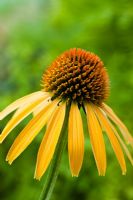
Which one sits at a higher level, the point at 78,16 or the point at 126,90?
the point at 78,16

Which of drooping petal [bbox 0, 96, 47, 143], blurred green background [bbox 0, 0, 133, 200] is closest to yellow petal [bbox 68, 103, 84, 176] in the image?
drooping petal [bbox 0, 96, 47, 143]

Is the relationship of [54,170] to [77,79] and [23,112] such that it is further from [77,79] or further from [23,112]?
[77,79]

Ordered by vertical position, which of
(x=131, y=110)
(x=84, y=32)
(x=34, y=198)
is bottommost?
(x=34, y=198)

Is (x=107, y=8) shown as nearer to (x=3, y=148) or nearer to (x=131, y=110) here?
(x=131, y=110)

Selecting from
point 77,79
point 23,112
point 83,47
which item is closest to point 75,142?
point 23,112

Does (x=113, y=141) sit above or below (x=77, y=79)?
below

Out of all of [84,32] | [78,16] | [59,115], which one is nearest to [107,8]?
[84,32]
